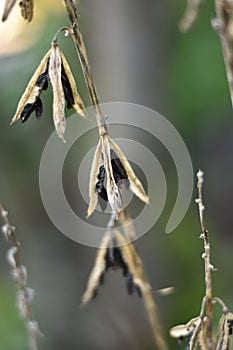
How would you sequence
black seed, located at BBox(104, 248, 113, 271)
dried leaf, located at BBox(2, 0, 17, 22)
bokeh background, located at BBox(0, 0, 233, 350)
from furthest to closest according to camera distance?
1. bokeh background, located at BBox(0, 0, 233, 350)
2. black seed, located at BBox(104, 248, 113, 271)
3. dried leaf, located at BBox(2, 0, 17, 22)

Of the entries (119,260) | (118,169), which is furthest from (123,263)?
(118,169)

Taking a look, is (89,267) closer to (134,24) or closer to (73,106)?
(134,24)

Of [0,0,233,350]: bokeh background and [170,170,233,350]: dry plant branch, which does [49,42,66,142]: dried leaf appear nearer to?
[170,170,233,350]: dry plant branch

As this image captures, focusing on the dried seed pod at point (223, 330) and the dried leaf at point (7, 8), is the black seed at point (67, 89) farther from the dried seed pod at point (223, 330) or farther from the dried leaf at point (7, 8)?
the dried seed pod at point (223, 330)

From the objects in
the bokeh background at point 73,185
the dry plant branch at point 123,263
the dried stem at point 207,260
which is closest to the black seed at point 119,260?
the dry plant branch at point 123,263

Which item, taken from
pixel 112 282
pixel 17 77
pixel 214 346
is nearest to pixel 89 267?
pixel 112 282

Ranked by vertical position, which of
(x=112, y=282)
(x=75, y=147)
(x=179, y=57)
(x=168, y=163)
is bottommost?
(x=112, y=282)

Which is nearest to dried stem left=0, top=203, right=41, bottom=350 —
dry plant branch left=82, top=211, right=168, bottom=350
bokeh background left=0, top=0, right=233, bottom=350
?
dry plant branch left=82, top=211, right=168, bottom=350
